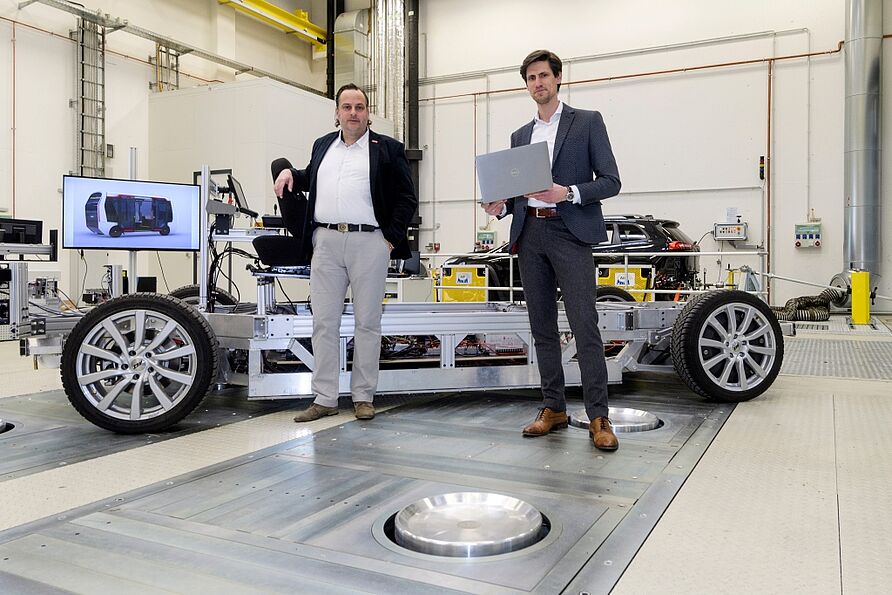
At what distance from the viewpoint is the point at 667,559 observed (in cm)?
165

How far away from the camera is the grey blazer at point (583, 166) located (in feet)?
9.00

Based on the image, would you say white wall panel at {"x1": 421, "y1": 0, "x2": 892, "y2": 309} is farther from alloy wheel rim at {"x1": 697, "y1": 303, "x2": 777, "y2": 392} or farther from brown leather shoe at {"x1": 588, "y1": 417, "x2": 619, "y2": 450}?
brown leather shoe at {"x1": 588, "y1": 417, "x2": 619, "y2": 450}

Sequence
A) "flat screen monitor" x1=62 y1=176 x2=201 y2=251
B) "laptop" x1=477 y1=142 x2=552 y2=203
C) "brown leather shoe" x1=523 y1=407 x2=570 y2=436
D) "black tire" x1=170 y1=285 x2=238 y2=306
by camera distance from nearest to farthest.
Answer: "laptop" x1=477 y1=142 x2=552 y2=203
"brown leather shoe" x1=523 y1=407 x2=570 y2=436
"flat screen monitor" x1=62 y1=176 x2=201 y2=251
"black tire" x1=170 y1=285 x2=238 y2=306

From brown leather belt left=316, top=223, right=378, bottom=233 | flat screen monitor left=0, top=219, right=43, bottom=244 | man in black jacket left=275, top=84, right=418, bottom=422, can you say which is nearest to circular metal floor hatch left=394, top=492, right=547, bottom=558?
man in black jacket left=275, top=84, right=418, bottom=422

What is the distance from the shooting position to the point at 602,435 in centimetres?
269

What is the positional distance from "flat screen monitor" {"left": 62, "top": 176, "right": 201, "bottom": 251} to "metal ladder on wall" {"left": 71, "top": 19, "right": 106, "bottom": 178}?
6457 mm

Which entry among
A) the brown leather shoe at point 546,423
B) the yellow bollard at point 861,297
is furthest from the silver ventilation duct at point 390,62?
the brown leather shoe at point 546,423

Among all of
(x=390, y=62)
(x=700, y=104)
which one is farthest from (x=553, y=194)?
(x=390, y=62)

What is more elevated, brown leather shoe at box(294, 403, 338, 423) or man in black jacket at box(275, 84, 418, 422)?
man in black jacket at box(275, 84, 418, 422)

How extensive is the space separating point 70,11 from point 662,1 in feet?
31.6

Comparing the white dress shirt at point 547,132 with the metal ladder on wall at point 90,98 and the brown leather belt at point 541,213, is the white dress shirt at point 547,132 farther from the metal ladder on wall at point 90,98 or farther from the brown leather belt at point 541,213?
the metal ladder on wall at point 90,98

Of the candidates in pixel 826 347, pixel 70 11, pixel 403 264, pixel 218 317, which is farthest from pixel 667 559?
pixel 70 11

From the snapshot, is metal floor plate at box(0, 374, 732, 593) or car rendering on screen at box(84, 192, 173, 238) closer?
metal floor plate at box(0, 374, 732, 593)

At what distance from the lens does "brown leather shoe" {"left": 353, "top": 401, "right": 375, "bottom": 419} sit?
3.24 metres
